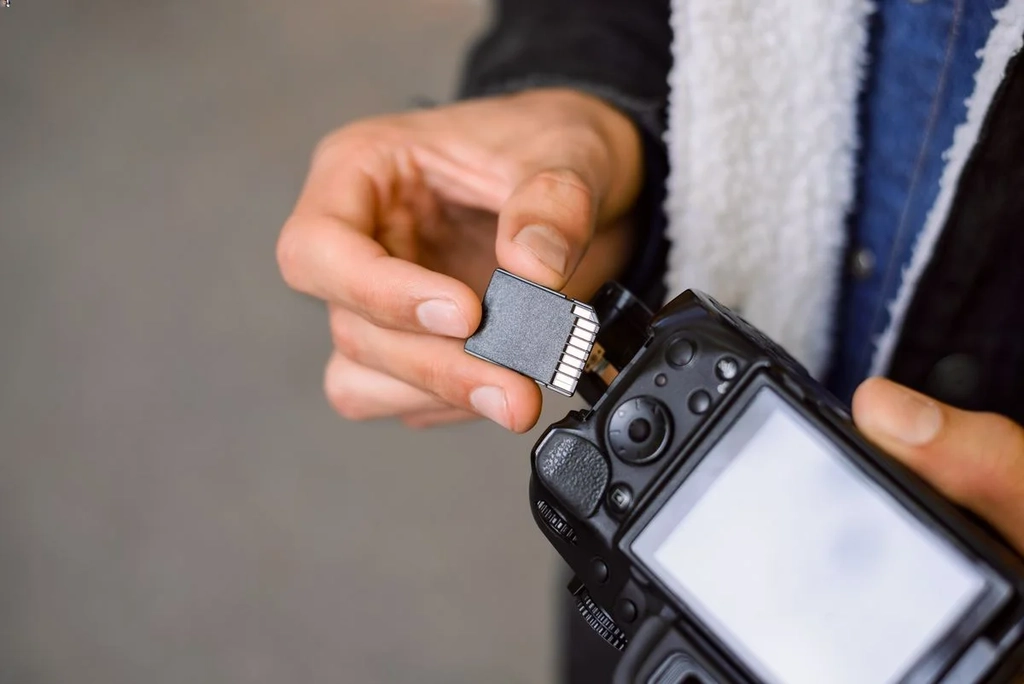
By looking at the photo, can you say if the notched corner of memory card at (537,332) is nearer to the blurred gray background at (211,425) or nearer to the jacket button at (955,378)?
the jacket button at (955,378)

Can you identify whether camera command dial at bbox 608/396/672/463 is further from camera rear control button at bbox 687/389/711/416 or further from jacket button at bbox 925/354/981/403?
jacket button at bbox 925/354/981/403

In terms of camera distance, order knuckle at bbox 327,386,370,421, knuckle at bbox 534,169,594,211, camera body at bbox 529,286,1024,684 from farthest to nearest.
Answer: knuckle at bbox 327,386,370,421, knuckle at bbox 534,169,594,211, camera body at bbox 529,286,1024,684

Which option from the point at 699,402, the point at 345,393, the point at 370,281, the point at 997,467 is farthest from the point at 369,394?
the point at 997,467

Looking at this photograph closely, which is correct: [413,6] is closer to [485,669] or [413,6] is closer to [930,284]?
[485,669]

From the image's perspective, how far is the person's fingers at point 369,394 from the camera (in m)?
0.51

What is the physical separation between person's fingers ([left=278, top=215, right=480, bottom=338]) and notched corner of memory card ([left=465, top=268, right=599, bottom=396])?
1 centimetres

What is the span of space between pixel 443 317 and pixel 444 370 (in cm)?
4

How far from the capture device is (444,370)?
0.42m

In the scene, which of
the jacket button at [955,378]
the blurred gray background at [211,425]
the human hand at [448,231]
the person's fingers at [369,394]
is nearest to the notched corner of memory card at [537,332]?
the human hand at [448,231]

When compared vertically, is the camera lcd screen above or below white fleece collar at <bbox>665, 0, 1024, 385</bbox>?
below

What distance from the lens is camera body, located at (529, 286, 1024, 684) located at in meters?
0.33

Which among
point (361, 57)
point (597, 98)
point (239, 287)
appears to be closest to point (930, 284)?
point (597, 98)

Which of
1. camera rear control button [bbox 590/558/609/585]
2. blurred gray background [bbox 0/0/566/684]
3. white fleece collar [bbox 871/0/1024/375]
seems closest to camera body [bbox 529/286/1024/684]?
camera rear control button [bbox 590/558/609/585]

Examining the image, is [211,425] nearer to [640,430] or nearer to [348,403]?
[348,403]
